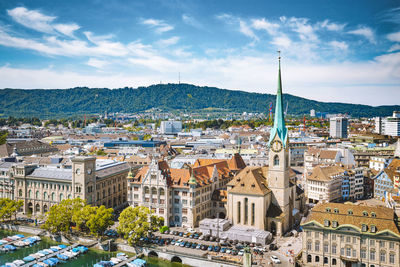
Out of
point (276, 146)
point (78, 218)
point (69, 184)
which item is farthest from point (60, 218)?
point (276, 146)

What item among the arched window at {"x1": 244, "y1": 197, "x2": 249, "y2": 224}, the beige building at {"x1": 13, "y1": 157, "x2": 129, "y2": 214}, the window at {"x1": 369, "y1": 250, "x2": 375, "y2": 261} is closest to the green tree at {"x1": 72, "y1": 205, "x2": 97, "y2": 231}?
the beige building at {"x1": 13, "y1": 157, "x2": 129, "y2": 214}

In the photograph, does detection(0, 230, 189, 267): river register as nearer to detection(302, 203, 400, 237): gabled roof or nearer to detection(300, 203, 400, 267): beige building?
detection(300, 203, 400, 267): beige building

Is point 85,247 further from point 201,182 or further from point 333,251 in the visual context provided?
point 333,251

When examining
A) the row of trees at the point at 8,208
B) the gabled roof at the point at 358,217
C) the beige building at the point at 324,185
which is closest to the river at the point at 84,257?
the row of trees at the point at 8,208

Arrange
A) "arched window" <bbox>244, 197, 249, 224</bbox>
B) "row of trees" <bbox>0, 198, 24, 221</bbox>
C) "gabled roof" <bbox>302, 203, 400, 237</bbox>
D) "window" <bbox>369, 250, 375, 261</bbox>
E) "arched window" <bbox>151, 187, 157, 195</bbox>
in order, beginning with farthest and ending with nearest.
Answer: "row of trees" <bbox>0, 198, 24, 221</bbox>
"arched window" <bbox>151, 187, 157, 195</bbox>
"arched window" <bbox>244, 197, 249, 224</bbox>
"window" <bbox>369, 250, 375, 261</bbox>
"gabled roof" <bbox>302, 203, 400, 237</bbox>

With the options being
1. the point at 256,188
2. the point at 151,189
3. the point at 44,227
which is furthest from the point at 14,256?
the point at 256,188
